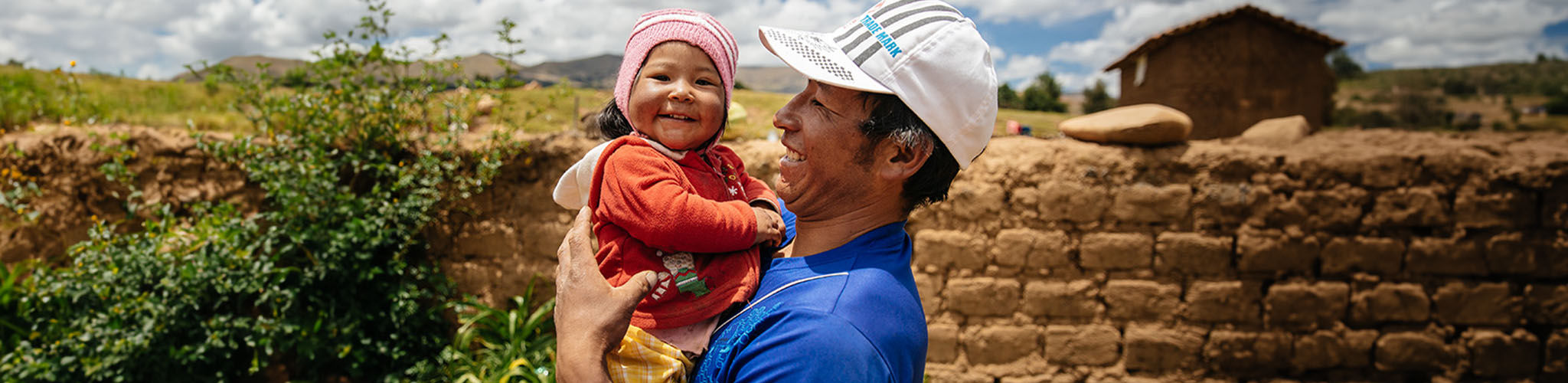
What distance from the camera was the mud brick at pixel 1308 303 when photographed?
4582 mm

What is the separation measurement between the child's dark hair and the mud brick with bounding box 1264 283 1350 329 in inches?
158

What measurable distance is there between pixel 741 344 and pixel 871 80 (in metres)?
A: 0.56

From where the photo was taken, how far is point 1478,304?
4539 millimetres

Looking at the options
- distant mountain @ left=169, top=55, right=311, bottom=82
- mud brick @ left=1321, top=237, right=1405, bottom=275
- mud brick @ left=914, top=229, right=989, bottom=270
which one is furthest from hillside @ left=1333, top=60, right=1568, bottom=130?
distant mountain @ left=169, top=55, right=311, bottom=82

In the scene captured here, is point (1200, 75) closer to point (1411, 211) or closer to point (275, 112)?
point (1411, 211)

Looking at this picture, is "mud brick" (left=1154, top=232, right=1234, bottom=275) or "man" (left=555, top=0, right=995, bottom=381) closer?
"man" (left=555, top=0, right=995, bottom=381)

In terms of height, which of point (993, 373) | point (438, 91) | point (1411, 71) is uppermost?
point (1411, 71)

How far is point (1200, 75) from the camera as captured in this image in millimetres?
11344

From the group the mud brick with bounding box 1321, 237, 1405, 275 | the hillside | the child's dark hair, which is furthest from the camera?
the hillside

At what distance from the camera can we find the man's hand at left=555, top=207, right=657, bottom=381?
152 centimetres

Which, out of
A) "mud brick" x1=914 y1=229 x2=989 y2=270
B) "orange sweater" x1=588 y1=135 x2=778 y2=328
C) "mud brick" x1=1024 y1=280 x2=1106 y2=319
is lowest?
"mud brick" x1=1024 y1=280 x2=1106 y2=319

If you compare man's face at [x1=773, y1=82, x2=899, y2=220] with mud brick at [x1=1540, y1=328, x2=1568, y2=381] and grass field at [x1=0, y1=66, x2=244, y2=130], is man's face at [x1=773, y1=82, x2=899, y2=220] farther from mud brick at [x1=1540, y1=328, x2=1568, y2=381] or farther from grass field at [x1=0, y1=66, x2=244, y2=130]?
mud brick at [x1=1540, y1=328, x2=1568, y2=381]

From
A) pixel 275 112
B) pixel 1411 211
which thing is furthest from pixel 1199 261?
pixel 275 112

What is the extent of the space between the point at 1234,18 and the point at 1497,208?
7.97 m
